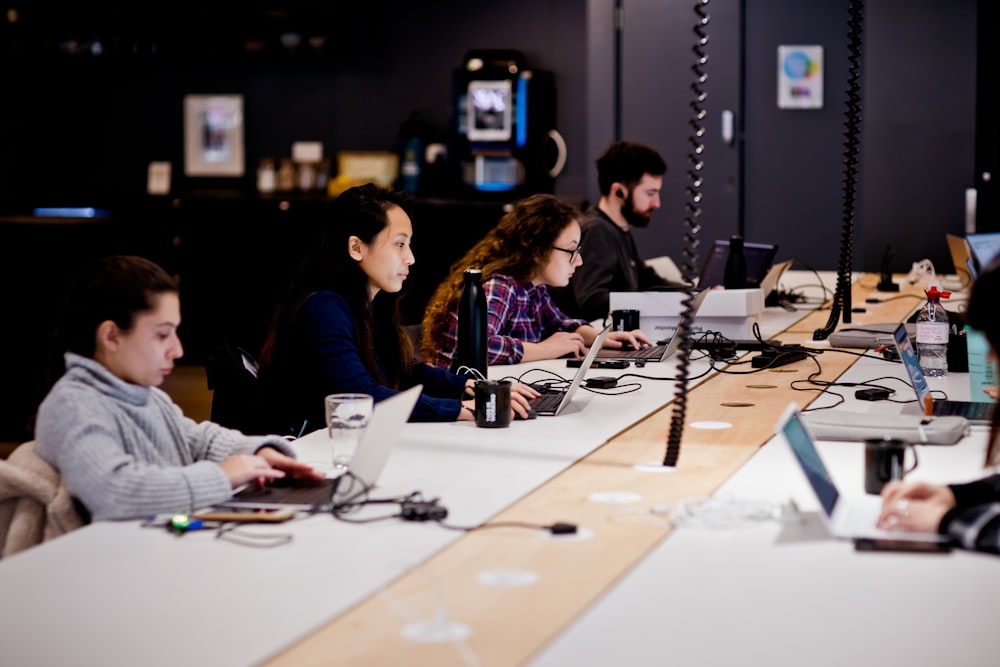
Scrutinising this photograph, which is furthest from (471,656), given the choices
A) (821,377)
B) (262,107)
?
(262,107)

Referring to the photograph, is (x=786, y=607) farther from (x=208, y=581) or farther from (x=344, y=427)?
(x=344, y=427)

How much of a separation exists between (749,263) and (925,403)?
223 cm

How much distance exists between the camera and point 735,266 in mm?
4484

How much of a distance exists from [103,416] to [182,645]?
0.63m

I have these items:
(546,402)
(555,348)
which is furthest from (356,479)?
(555,348)

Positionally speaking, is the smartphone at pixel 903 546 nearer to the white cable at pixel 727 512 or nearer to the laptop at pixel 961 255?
the white cable at pixel 727 512

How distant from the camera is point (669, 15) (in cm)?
719

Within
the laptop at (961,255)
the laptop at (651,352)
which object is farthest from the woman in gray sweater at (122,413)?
the laptop at (961,255)

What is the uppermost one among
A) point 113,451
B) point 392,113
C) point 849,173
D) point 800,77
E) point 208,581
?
point 800,77

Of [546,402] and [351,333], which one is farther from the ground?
[351,333]

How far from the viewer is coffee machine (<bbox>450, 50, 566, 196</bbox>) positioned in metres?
7.53

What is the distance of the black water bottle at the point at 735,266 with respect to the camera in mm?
4473

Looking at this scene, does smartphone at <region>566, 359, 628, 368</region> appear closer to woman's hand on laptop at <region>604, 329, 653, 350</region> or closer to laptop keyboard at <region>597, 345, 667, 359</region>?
laptop keyboard at <region>597, 345, 667, 359</region>

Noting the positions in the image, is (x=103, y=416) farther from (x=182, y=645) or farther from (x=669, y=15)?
(x=669, y=15)
